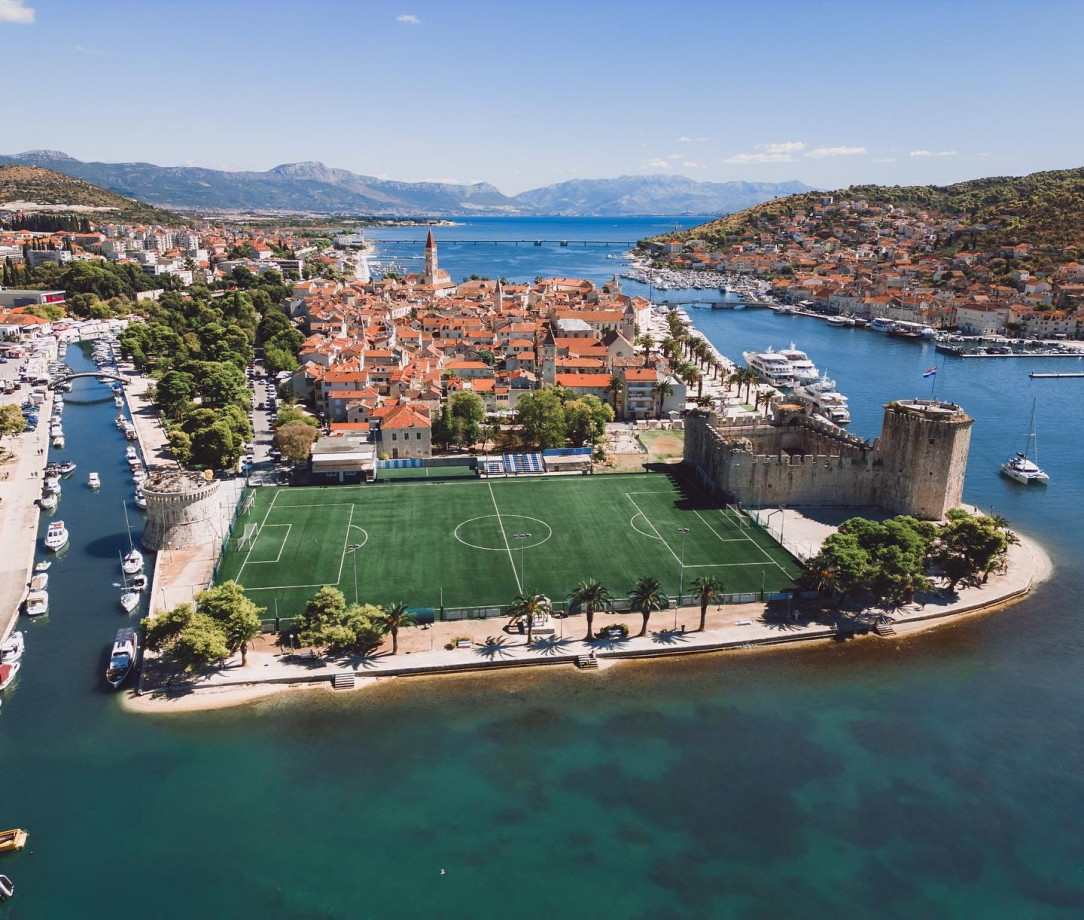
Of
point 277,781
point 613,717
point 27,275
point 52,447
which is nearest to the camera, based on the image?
point 277,781

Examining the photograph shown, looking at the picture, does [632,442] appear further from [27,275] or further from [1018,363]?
[27,275]

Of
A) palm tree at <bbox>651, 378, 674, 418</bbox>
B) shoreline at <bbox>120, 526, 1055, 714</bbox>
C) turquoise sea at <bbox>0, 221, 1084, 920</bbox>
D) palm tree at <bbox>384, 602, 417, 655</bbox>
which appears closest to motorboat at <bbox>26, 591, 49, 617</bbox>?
turquoise sea at <bbox>0, 221, 1084, 920</bbox>

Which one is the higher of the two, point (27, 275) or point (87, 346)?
point (27, 275)

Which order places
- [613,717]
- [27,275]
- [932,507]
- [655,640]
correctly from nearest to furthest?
[613,717], [655,640], [932,507], [27,275]

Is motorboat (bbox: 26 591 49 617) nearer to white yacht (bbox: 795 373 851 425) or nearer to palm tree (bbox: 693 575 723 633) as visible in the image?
palm tree (bbox: 693 575 723 633)

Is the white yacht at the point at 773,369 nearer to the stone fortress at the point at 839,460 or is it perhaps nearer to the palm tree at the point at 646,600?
the stone fortress at the point at 839,460

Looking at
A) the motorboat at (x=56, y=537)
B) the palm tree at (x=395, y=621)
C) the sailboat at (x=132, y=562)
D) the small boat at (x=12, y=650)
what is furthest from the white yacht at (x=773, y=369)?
the small boat at (x=12, y=650)

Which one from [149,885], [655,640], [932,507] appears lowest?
[149,885]

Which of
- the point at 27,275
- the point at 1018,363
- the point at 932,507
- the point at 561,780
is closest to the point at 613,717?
the point at 561,780
